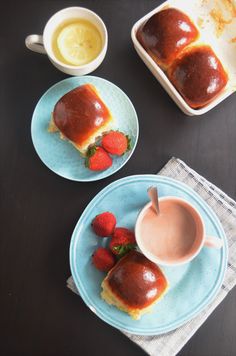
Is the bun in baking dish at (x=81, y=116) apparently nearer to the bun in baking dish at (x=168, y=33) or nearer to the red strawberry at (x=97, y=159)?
the red strawberry at (x=97, y=159)

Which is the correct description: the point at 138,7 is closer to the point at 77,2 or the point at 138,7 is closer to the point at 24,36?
the point at 77,2

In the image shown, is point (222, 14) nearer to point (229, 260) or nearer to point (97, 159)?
point (97, 159)

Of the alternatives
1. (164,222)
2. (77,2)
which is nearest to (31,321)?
(164,222)

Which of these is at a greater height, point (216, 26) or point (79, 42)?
point (79, 42)

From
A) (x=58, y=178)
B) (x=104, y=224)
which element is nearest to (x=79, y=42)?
(x=58, y=178)

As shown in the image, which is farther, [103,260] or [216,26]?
[216,26]

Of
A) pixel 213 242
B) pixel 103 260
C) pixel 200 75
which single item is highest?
pixel 200 75
